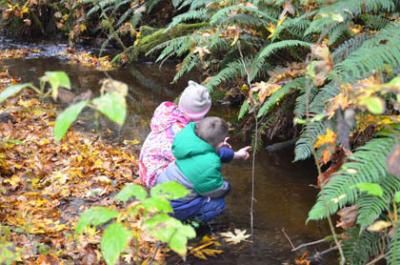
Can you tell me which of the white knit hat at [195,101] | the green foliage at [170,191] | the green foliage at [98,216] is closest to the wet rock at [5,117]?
the white knit hat at [195,101]

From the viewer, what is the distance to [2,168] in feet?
14.3

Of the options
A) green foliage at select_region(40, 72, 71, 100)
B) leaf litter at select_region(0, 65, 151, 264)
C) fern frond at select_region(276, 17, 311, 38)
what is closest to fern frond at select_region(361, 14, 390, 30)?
fern frond at select_region(276, 17, 311, 38)

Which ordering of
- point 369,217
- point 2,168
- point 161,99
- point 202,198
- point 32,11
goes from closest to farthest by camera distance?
point 369,217 < point 202,198 < point 2,168 < point 161,99 < point 32,11

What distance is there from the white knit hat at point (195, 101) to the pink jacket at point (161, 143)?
0.42ft

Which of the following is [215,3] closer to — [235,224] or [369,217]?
[235,224]

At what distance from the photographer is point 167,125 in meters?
3.93

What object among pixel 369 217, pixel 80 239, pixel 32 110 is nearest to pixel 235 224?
pixel 80 239

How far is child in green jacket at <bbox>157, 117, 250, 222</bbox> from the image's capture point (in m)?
3.39

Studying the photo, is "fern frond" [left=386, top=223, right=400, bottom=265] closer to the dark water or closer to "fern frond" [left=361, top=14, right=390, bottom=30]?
the dark water

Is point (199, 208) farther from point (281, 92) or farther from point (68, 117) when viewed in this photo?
point (68, 117)

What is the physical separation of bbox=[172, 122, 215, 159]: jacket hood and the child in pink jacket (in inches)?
11.8

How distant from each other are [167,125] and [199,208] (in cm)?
75

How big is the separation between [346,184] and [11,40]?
34.3 ft

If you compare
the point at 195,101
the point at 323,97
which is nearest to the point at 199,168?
the point at 195,101
